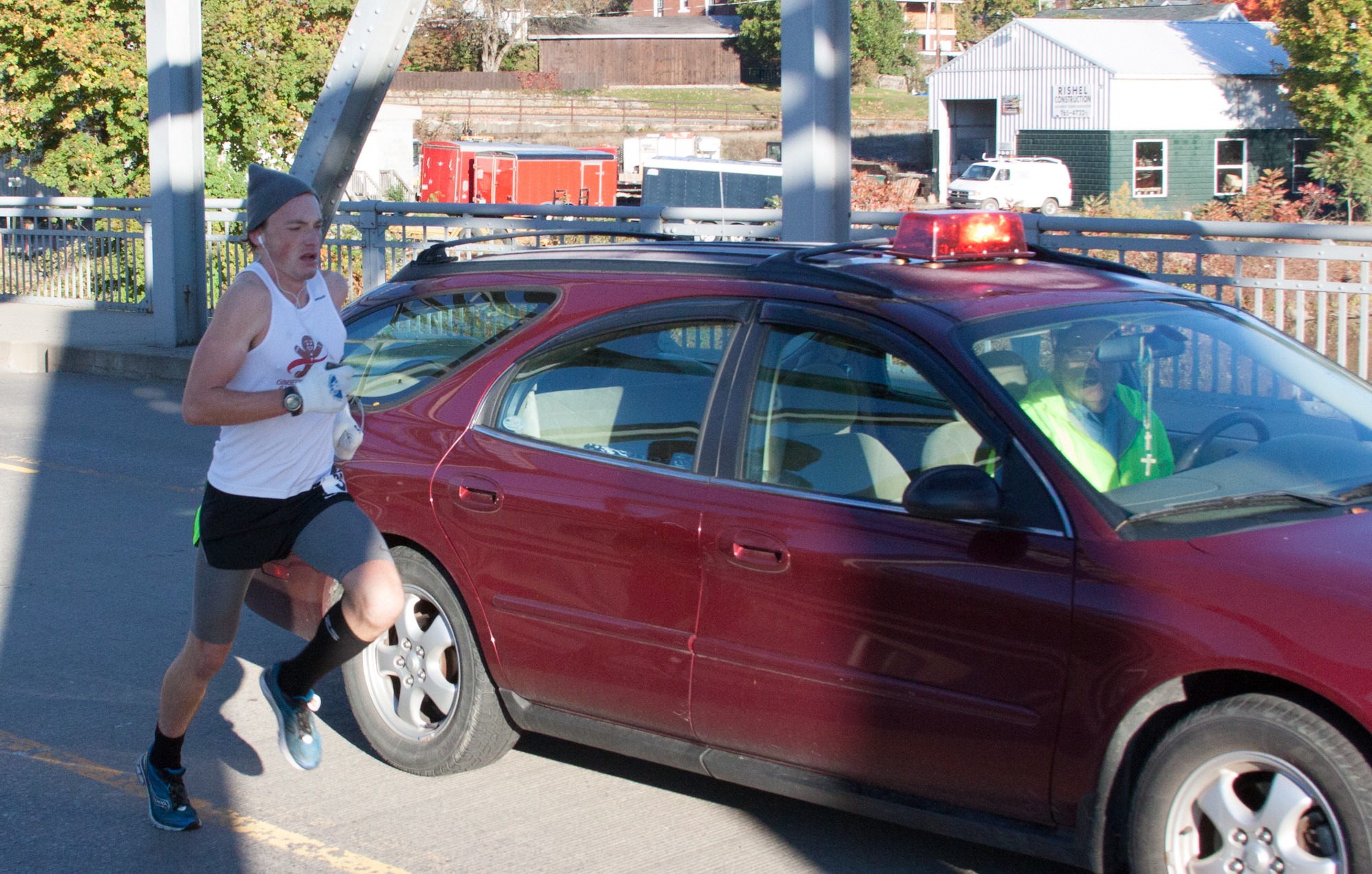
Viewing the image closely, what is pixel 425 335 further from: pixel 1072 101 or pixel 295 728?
pixel 1072 101

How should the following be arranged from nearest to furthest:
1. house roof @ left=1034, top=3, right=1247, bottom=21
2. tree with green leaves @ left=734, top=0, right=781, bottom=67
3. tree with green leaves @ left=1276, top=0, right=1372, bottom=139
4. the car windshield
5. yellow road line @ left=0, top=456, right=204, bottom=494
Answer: the car windshield < yellow road line @ left=0, top=456, right=204, bottom=494 < tree with green leaves @ left=1276, top=0, right=1372, bottom=139 < house roof @ left=1034, top=3, right=1247, bottom=21 < tree with green leaves @ left=734, top=0, right=781, bottom=67

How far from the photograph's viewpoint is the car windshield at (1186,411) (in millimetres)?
3312

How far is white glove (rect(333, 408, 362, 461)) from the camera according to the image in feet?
13.2

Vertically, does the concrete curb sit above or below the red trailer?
below

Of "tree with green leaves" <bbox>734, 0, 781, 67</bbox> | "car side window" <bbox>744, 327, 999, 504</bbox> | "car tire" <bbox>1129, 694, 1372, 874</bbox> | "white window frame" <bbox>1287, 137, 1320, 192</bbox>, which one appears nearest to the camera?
"car tire" <bbox>1129, 694, 1372, 874</bbox>

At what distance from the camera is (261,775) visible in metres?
4.51

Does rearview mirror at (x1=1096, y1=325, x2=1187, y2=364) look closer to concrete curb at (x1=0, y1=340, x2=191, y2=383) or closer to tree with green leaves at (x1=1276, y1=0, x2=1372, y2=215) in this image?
concrete curb at (x1=0, y1=340, x2=191, y2=383)

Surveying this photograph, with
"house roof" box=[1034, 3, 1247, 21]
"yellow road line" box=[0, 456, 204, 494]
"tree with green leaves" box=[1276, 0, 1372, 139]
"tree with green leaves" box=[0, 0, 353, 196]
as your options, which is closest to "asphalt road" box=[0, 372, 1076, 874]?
"yellow road line" box=[0, 456, 204, 494]

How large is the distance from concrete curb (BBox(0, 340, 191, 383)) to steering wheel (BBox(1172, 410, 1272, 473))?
11.3m

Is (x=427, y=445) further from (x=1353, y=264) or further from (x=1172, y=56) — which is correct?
(x=1172, y=56)

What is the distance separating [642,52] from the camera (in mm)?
83375

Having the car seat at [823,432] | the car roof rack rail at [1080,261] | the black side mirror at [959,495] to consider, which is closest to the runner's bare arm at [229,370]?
the car seat at [823,432]

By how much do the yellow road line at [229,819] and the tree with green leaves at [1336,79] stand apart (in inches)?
1523

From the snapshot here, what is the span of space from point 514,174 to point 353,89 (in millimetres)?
29487
